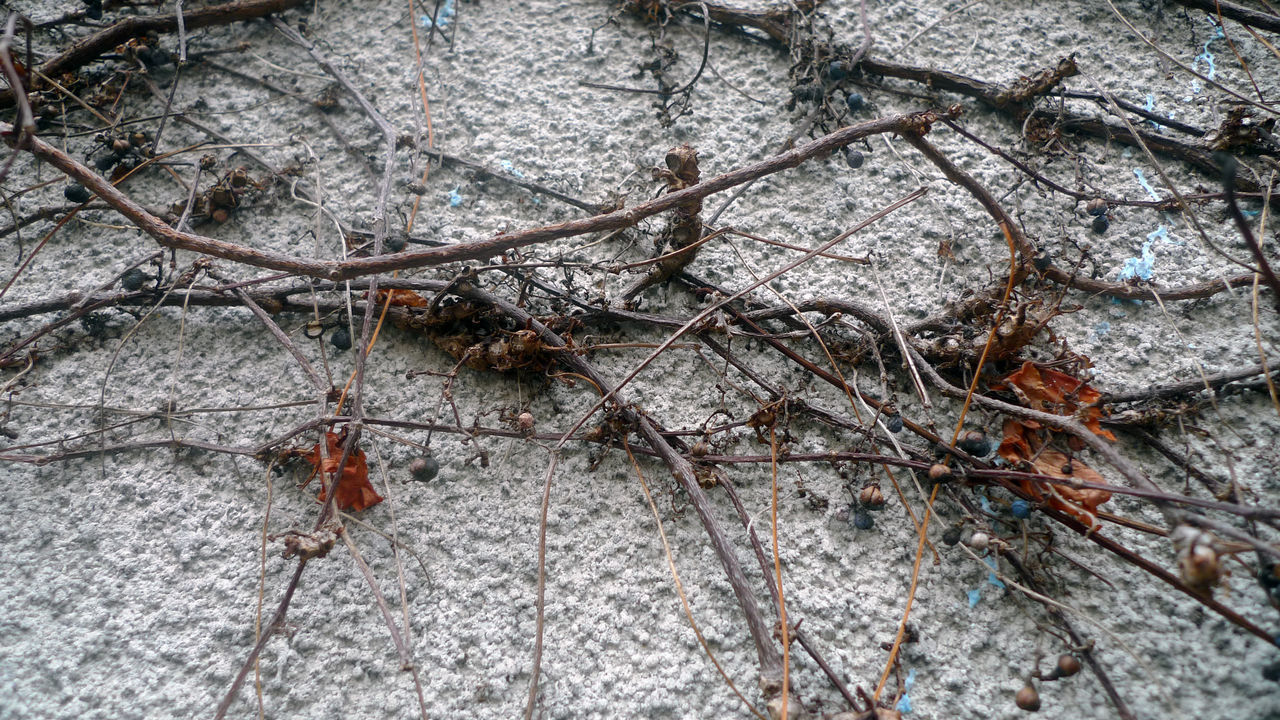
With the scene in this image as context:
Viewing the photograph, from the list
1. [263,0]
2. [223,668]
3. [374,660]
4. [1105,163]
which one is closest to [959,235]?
[1105,163]

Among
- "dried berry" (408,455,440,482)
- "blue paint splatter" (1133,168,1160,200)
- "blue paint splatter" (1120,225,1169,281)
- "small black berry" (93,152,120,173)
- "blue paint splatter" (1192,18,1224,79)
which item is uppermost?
"blue paint splatter" (1192,18,1224,79)

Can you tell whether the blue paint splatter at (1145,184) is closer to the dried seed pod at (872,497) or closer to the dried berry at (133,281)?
the dried seed pod at (872,497)

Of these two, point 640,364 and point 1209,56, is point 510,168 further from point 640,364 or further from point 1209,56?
point 1209,56

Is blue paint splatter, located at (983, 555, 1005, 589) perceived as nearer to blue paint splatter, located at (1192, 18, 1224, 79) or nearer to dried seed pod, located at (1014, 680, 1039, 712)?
dried seed pod, located at (1014, 680, 1039, 712)

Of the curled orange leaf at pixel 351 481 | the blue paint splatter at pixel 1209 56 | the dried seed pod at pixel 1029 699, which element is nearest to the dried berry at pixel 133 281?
the curled orange leaf at pixel 351 481

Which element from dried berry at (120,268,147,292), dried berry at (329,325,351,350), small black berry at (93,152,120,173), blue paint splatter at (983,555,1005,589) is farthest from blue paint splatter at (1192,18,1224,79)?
small black berry at (93,152,120,173)

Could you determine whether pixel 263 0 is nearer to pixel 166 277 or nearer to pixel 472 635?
pixel 166 277
